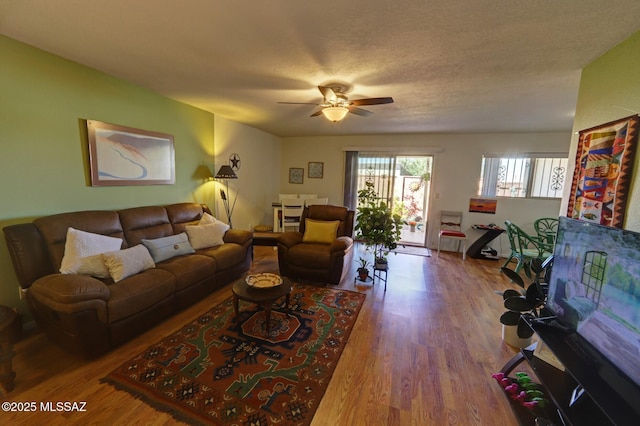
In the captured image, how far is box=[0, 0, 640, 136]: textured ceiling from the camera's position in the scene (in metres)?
1.46

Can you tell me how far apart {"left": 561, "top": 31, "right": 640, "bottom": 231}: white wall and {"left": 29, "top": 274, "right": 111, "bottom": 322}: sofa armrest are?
3.49 meters

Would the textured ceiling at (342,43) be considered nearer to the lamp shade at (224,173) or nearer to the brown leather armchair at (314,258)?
the lamp shade at (224,173)

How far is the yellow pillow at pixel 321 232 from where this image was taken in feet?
12.1

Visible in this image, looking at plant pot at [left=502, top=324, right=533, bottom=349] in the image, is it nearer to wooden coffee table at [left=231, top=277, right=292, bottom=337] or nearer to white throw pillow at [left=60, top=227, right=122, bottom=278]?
wooden coffee table at [left=231, top=277, right=292, bottom=337]

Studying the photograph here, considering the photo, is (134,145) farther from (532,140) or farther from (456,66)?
(532,140)

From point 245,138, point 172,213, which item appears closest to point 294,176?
point 245,138

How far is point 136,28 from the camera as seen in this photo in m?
1.72

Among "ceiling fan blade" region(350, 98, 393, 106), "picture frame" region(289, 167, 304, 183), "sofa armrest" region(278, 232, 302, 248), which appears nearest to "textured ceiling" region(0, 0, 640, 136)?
"ceiling fan blade" region(350, 98, 393, 106)

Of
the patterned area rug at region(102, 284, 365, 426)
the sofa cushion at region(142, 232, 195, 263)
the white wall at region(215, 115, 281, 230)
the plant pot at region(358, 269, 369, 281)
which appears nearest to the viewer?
the patterned area rug at region(102, 284, 365, 426)

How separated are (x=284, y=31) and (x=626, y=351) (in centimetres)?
246

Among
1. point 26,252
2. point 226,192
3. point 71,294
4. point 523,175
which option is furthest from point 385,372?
point 523,175

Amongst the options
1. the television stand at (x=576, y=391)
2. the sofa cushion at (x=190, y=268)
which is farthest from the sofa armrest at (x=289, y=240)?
the television stand at (x=576, y=391)

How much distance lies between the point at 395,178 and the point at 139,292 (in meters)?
4.82

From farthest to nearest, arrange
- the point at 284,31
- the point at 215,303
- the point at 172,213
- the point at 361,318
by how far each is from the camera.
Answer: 1. the point at 172,213
2. the point at 215,303
3. the point at 361,318
4. the point at 284,31
